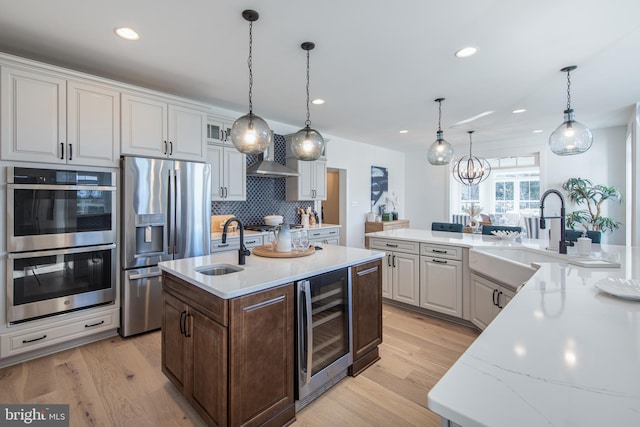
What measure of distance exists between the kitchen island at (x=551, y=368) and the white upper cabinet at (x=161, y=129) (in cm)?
328

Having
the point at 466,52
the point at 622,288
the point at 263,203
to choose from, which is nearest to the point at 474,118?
the point at 466,52

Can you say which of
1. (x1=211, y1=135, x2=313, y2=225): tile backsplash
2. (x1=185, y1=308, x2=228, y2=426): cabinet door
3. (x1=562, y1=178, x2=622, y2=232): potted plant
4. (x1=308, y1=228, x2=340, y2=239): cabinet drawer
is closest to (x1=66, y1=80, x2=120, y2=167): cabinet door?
(x1=211, y1=135, x2=313, y2=225): tile backsplash

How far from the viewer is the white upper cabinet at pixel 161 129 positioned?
293 centimetres

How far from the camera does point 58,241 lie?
2.54 meters

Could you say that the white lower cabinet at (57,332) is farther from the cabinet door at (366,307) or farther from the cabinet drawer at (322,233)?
the cabinet drawer at (322,233)

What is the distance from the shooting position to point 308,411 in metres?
1.92

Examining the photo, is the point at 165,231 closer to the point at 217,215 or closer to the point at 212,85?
the point at 217,215

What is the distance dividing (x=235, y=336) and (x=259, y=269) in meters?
0.48

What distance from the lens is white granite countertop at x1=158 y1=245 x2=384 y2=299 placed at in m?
1.56

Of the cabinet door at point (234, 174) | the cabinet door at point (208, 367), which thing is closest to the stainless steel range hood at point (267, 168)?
the cabinet door at point (234, 174)

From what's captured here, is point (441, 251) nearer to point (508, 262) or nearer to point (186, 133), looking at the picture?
point (508, 262)

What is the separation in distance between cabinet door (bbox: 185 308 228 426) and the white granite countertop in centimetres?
20

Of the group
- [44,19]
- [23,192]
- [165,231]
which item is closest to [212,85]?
[44,19]

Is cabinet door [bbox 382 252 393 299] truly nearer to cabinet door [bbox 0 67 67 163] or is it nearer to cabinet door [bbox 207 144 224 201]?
cabinet door [bbox 207 144 224 201]
